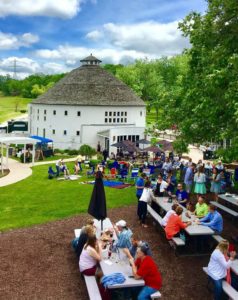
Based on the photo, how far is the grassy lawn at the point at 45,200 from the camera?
16953 mm

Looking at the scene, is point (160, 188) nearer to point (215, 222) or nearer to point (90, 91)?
point (215, 222)

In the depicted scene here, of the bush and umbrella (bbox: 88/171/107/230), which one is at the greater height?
umbrella (bbox: 88/171/107/230)

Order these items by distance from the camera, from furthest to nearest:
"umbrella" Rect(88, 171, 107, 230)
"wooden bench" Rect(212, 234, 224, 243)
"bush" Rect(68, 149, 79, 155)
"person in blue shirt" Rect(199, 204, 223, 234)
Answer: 1. "bush" Rect(68, 149, 79, 155)
2. "umbrella" Rect(88, 171, 107, 230)
3. "person in blue shirt" Rect(199, 204, 223, 234)
4. "wooden bench" Rect(212, 234, 224, 243)

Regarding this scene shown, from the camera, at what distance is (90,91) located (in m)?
48.8

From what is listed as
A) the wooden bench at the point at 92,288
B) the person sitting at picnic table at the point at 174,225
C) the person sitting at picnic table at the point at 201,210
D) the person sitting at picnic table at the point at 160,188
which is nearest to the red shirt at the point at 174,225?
the person sitting at picnic table at the point at 174,225

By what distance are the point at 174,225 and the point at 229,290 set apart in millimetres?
3532

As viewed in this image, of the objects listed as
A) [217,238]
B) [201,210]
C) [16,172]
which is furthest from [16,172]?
[217,238]

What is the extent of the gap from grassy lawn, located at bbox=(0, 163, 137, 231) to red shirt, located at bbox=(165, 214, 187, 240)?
6264mm

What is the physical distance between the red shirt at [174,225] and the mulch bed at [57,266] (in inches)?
34.4

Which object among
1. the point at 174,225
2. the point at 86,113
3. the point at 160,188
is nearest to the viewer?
the point at 174,225

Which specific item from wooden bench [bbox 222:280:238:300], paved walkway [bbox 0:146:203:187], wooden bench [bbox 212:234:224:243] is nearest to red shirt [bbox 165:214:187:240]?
wooden bench [bbox 212:234:224:243]

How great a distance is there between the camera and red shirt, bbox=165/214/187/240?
40.1 ft

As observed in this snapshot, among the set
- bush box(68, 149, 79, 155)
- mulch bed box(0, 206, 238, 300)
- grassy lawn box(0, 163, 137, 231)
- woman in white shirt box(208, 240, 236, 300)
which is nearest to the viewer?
woman in white shirt box(208, 240, 236, 300)

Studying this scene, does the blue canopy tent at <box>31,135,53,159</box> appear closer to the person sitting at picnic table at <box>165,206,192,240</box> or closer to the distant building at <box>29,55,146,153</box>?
the distant building at <box>29,55,146,153</box>
